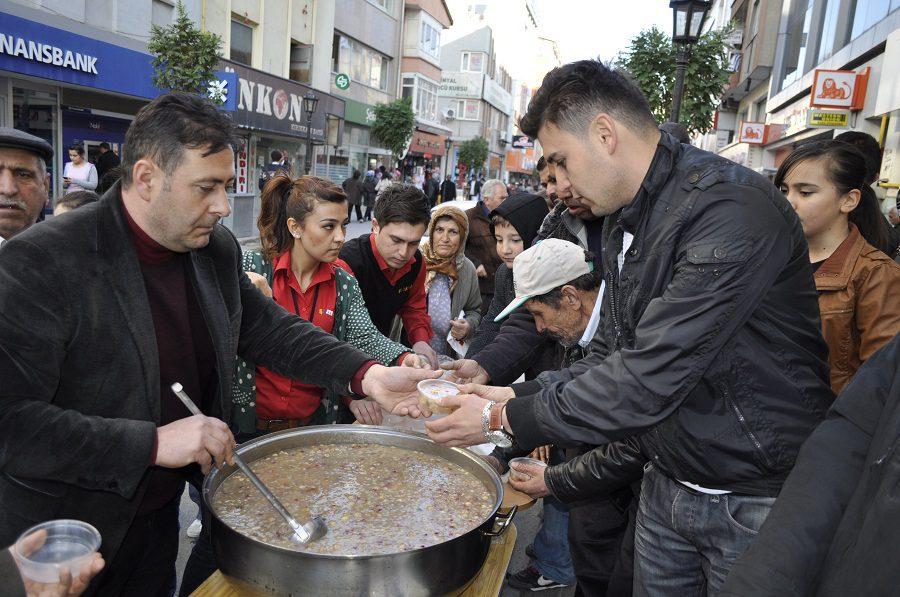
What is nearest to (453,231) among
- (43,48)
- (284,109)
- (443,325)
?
(443,325)

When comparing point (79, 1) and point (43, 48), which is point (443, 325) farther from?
point (79, 1)

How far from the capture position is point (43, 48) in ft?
39.9

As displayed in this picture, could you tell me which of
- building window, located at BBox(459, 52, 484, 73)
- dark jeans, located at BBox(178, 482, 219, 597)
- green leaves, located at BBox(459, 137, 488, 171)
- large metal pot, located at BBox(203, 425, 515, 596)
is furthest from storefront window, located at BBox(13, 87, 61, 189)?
building window, located at BBox(459, 52, 484, 73)

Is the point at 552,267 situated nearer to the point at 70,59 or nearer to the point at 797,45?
the point at 70,59

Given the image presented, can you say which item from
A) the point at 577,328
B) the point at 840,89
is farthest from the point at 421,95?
the point at 577,328

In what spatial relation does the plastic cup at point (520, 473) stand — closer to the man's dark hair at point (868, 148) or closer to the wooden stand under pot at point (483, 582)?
the wooden stand under pot at point (483, 582)

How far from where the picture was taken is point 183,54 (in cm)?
1264

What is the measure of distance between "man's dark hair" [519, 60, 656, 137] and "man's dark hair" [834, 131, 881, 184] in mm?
1966

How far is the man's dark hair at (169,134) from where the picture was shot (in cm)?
194

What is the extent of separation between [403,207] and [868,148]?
107 inches

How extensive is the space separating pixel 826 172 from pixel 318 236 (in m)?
2.59

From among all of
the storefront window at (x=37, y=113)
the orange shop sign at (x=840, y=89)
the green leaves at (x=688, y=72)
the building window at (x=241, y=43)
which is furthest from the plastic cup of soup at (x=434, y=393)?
the building window at (x=241, y=43)

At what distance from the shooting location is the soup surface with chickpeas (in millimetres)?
1931

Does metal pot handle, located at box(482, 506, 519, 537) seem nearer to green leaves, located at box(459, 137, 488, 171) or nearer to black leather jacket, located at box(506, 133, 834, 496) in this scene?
black leather jacket, located at box(506, 133, 834, 496)
